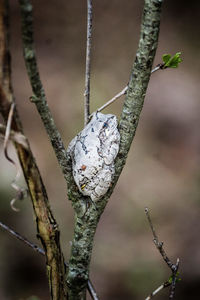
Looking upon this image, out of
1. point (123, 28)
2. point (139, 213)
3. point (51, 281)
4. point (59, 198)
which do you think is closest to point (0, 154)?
point (59, 198)

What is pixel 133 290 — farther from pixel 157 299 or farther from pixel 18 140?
pixel 18 140

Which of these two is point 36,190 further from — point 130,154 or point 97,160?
point 130,154

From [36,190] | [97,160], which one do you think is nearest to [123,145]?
[97,160]

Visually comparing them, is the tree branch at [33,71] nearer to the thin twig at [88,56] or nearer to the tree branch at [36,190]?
the tree branch at [36,190]

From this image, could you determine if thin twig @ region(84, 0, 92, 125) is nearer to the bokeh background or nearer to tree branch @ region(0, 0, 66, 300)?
tree branch @ region(0, 0, 66, 300)

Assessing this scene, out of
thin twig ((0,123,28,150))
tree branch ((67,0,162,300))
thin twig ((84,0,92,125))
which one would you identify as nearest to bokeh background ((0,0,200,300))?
tree branch ((67,0,162,300))

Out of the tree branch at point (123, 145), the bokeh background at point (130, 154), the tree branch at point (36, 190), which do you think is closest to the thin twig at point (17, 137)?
the tree branch at point (36, 190)
